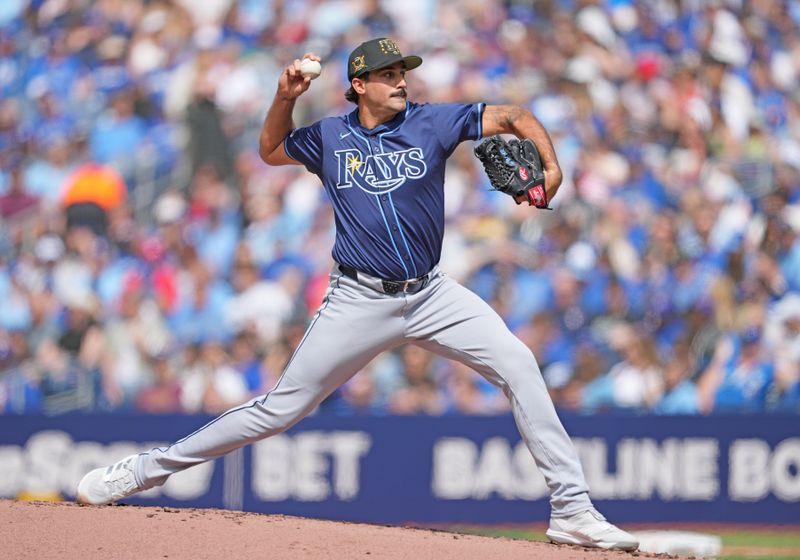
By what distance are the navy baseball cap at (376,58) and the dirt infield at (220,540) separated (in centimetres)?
189

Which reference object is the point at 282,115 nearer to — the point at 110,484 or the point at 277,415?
the point at 277,415

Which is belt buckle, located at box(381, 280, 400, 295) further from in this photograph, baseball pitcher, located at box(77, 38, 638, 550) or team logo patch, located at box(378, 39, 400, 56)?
team logo patch, located at box(378, 39, 400, 56)

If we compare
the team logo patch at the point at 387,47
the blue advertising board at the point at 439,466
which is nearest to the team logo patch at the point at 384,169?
the team logo patch at the point at 387,47

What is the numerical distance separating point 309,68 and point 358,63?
0.78ft

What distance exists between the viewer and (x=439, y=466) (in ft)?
25.6

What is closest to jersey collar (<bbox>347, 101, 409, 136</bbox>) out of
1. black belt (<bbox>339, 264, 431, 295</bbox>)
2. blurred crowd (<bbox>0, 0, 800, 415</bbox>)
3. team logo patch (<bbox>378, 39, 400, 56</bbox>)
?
team logo patch (<bbox>378, 39, 400, 56</bbox>)

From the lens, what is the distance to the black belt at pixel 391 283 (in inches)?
178

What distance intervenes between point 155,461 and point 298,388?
28.3 inches

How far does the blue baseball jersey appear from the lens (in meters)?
4.54

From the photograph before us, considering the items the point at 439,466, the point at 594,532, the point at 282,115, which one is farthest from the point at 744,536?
the point at 282,115

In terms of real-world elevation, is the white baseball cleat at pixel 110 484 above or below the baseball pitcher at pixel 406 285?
below

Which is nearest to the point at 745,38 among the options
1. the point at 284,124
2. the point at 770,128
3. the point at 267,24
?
the point at 770,128

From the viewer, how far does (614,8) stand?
34.1ft

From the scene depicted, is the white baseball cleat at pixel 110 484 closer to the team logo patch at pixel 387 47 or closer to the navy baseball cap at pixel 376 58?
the navy baseball cap at pixel 376 58
